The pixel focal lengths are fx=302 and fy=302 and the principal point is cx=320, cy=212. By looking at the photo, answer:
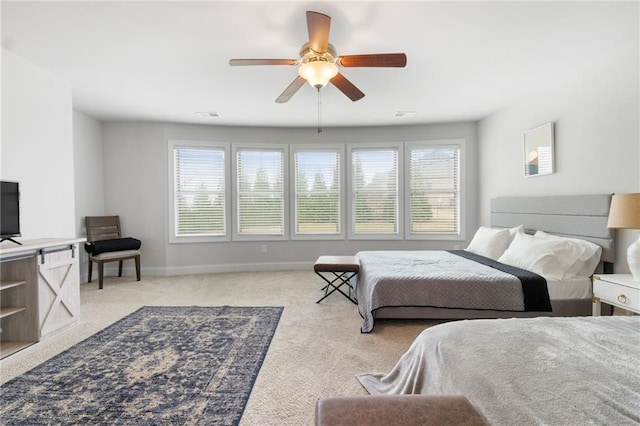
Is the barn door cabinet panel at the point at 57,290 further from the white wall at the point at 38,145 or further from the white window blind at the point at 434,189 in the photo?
the white window blind at the point at 434,189

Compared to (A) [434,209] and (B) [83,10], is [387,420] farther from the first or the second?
(A) [434,209]

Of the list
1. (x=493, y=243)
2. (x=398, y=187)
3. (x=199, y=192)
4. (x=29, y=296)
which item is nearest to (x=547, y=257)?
(x=493, y=243)

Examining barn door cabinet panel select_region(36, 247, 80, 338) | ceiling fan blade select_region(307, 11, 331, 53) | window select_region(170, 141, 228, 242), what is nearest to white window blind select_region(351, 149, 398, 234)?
window select_region(170, 141, 228, 242)

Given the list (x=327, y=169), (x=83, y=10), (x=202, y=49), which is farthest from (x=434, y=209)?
(x=83, y=10)

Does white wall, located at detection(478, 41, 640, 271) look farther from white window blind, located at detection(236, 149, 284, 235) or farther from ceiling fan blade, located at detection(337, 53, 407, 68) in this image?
white window blind, located at detection(236, 149, 284, 235)

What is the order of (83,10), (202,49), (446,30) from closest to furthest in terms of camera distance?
(83,10) → (446,30) → (202,49)

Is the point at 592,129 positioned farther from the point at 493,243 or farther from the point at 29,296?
the point at 29,296

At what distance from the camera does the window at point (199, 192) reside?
5.24 m

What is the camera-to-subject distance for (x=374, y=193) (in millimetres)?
5504

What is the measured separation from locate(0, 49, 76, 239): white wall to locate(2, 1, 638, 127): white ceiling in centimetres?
19

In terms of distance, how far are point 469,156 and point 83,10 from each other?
5.30 meters

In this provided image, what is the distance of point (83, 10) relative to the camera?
7.23 ft

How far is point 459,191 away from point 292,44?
154 inches

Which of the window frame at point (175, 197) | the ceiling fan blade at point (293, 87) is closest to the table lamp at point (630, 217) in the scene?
the ceiling fan blade at point (293, 87)
